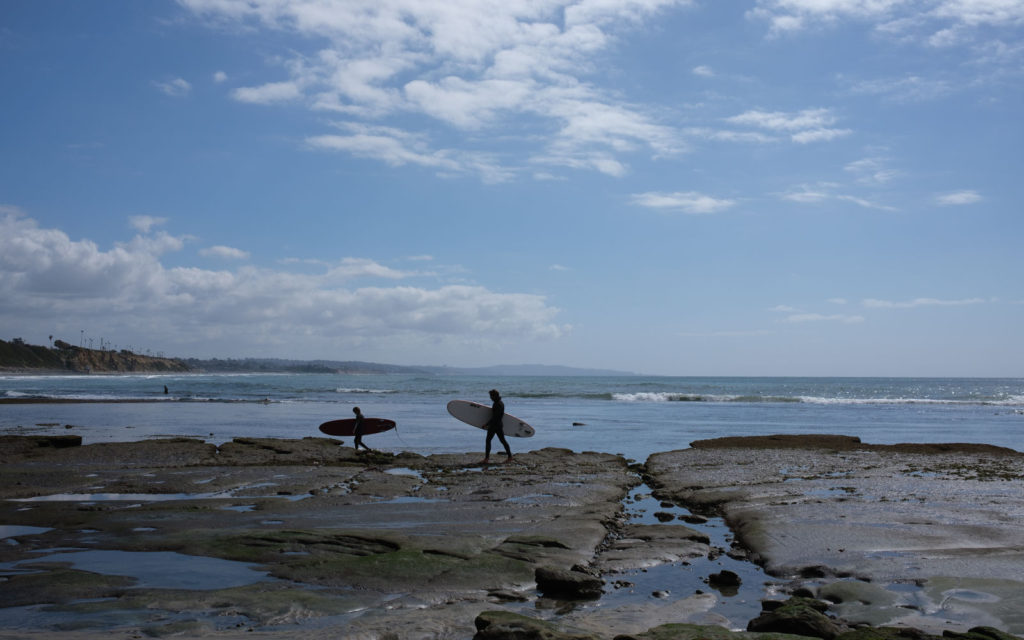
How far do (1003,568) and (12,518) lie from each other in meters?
13.5

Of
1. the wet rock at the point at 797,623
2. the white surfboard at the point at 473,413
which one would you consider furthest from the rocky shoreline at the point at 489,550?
the white surfboard at the point at 473,413

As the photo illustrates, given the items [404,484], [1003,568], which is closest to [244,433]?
[404,484]

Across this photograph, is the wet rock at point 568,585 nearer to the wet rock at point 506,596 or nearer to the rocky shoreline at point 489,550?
the rocky shoreline at point 489,550

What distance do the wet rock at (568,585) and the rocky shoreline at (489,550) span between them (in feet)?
0.07

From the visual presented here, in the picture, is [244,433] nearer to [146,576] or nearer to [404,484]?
[404,484]

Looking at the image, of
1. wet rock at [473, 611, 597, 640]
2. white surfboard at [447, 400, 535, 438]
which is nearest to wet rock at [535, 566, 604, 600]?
wet rock at [473, 611, 597, 640]

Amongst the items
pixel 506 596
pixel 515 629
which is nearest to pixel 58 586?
pixel 506 596

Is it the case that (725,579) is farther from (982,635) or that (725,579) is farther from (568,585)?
(982,635)

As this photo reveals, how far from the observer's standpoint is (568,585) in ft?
25.0

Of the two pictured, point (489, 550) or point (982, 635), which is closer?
point (982, 635)

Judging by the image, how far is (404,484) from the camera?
50.0 feet

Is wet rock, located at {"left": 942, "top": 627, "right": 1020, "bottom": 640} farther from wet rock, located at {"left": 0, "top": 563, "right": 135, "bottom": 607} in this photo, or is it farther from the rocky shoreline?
wet rock, located at {"left": 0, "top": 563, "right": 135, "bottom": 607}

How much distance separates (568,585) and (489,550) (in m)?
1.86

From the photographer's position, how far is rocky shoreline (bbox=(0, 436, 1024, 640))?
6613mm
